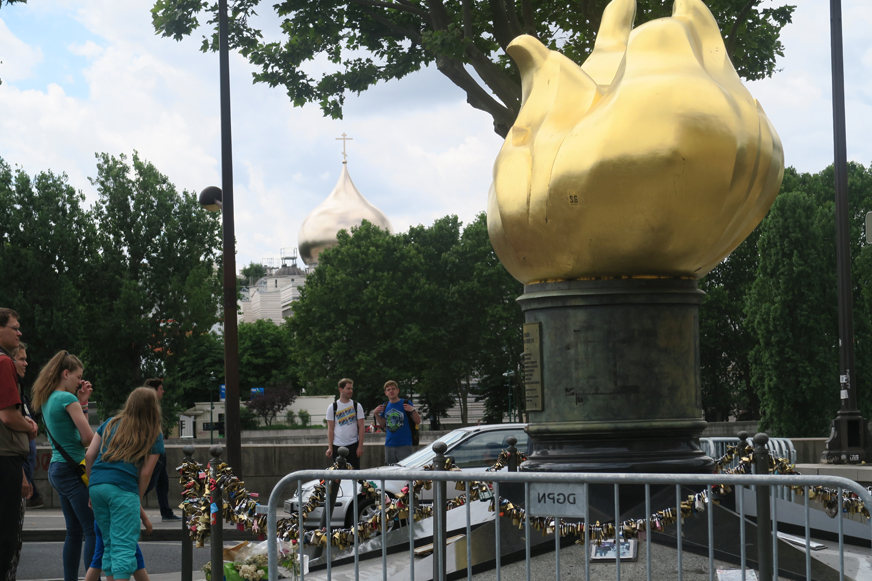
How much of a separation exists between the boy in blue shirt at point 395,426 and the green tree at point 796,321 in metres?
22.4

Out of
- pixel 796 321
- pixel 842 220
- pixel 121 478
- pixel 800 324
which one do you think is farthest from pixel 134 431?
Answer: pixel 796 321

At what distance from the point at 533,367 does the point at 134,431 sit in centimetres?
269

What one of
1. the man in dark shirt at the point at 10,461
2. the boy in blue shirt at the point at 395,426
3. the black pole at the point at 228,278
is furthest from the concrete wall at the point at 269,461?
the man in dark shirt at the point at 10,461

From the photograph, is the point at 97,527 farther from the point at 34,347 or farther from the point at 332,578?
the point at 34,347

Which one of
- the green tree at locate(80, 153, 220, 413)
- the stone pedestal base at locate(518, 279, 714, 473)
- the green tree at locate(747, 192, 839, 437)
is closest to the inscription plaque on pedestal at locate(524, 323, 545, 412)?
the stone pedestal base at locate(518, 279, 714, 473)

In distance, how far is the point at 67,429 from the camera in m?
7.16

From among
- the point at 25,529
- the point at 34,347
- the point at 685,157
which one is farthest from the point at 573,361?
the point at 34,347

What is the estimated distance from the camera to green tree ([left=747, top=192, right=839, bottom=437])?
33062 mm

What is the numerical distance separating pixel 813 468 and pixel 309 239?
258 ft

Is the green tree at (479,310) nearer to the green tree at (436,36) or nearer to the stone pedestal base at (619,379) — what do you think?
the green tree at (436,36)

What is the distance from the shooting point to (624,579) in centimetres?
525

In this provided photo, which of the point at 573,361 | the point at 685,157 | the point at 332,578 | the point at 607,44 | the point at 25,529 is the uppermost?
the point at 607,44

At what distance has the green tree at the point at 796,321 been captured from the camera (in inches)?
1302

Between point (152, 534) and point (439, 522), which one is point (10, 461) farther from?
point (152, 534)
